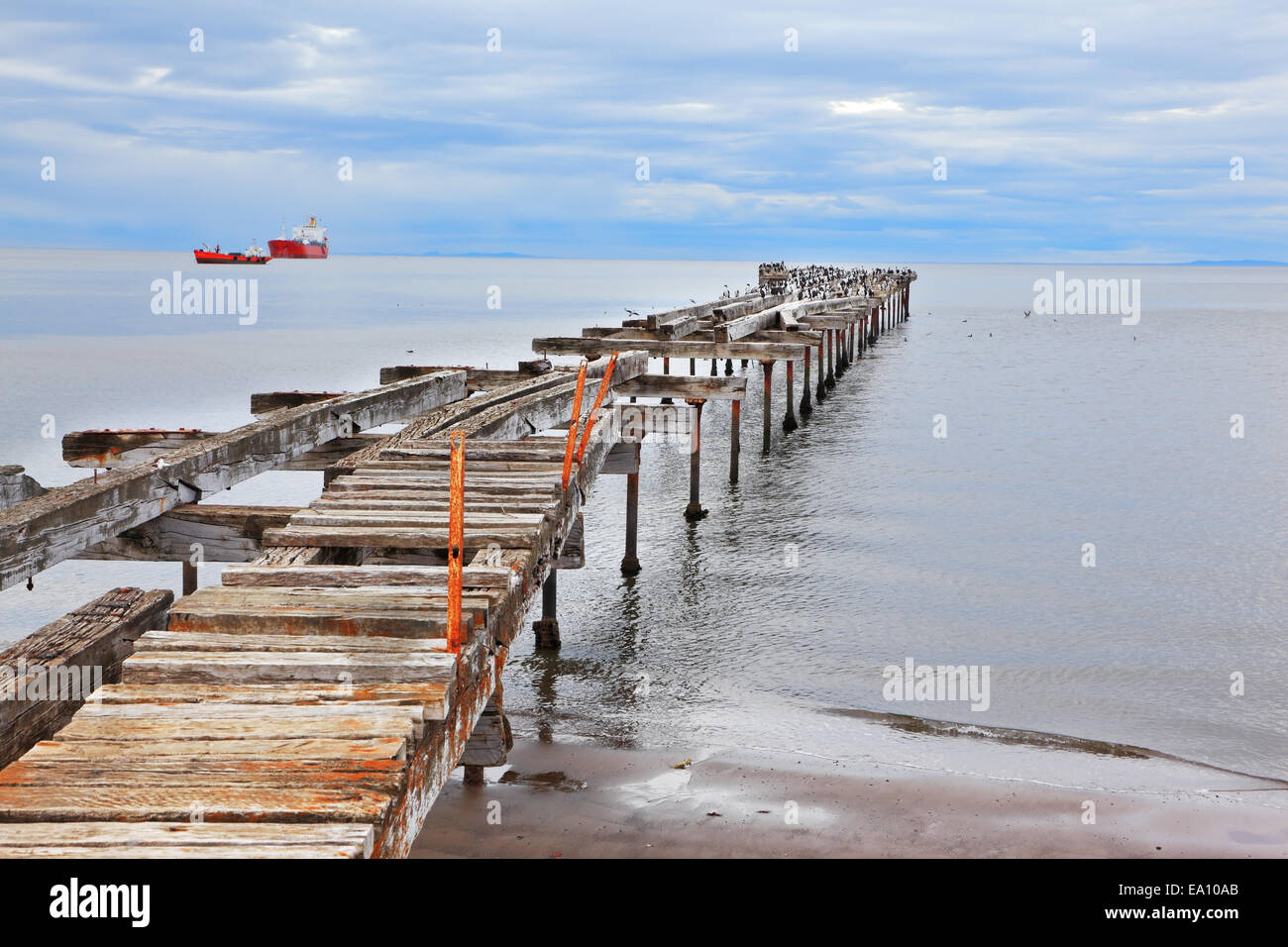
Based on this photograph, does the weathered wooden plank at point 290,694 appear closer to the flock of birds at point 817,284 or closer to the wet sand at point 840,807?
the wet sand at point 840,807

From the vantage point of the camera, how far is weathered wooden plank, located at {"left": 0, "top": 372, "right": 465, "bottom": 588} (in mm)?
5750

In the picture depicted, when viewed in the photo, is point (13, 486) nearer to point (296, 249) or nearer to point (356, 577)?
point (356, 577)

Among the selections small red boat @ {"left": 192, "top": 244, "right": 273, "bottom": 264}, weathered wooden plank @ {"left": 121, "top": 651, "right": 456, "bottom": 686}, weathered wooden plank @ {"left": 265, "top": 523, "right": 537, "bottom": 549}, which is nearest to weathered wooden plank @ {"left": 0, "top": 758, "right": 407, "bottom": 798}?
weathered wooden plank @ {"left": 121, "top": 651, "right": 456, "bottom": 686}

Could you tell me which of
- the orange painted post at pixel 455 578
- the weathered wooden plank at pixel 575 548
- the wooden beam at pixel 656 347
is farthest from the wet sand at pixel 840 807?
the wooden beam at pixel 656 347

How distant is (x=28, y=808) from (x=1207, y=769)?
27.9ft

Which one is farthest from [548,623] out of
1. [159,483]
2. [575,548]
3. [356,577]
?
[356,577]

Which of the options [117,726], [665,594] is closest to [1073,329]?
[665,594]

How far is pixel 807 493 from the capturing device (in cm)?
2091

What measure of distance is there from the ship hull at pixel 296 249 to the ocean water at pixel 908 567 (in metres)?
138

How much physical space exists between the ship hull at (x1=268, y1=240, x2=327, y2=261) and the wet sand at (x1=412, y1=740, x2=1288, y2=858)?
177264 mm

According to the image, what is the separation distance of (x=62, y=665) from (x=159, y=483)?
2.28 metres

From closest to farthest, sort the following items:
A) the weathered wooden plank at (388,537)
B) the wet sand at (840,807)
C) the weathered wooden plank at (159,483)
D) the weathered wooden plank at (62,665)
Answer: the weathered wooden plank at (62,665)
the weathered wooden plank at (159,483)
the weathered wooden plank at (388,537)
the wet sand at (840,807)

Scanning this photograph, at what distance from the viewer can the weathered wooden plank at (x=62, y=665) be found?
462 cm
